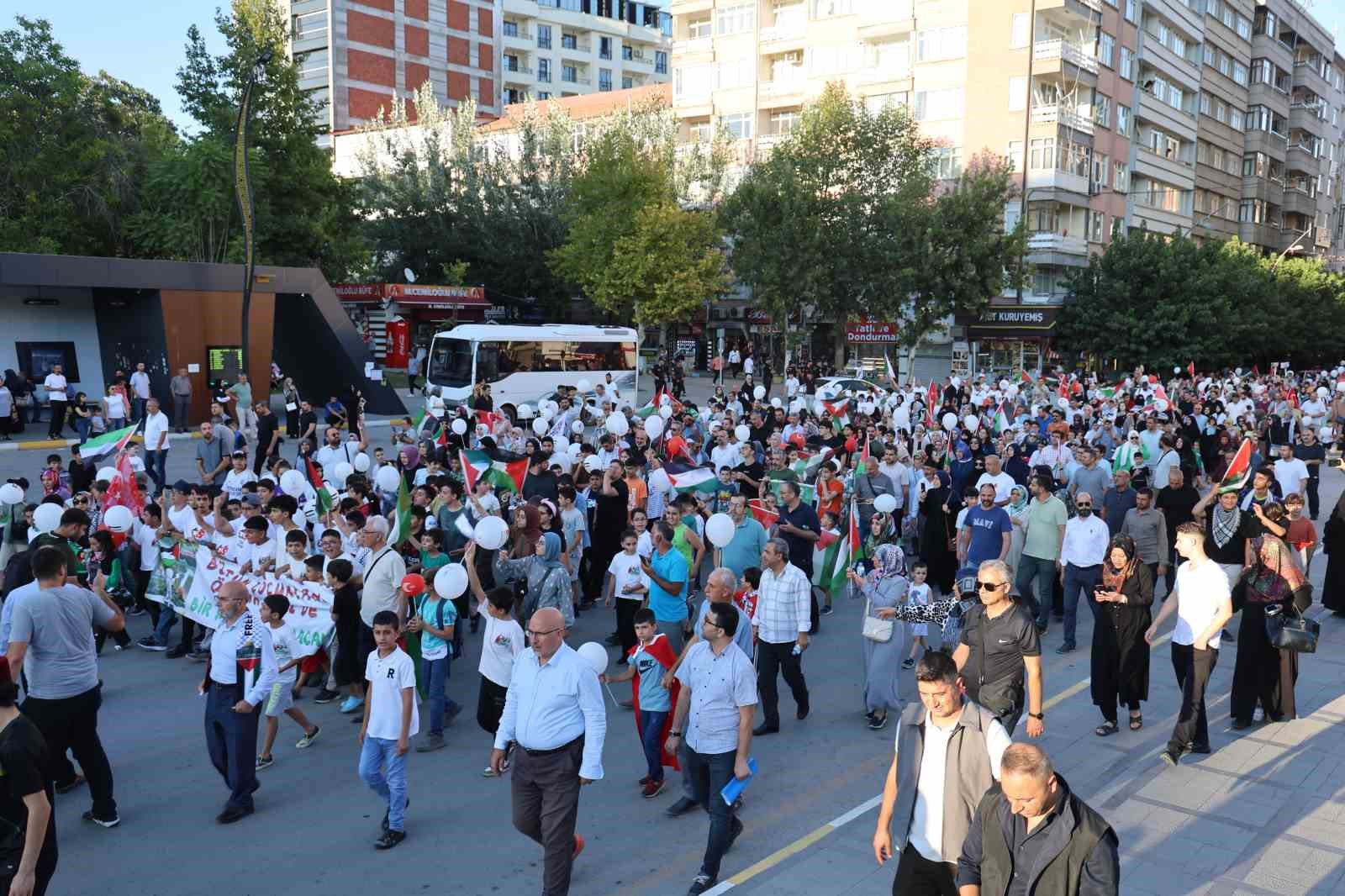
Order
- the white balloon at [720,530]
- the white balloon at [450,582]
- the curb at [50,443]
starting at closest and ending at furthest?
the white balloon at [450,582]
the white balloon at [720,530]
the curb at [50,443]

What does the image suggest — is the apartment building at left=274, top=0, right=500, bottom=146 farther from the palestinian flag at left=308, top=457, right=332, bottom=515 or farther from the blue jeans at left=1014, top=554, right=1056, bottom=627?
the blue jeans at left=1014, top=554, right=1056, bottom=627

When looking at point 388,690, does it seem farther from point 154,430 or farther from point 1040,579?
point 154,430

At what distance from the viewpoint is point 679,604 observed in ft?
27.3

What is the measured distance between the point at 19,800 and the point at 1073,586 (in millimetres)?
8046

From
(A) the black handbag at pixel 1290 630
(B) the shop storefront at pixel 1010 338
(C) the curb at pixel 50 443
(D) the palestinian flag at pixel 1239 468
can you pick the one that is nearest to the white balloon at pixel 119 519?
(A) the black handbag at pixel 1290 630

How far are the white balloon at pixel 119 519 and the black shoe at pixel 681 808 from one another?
6.09 metres

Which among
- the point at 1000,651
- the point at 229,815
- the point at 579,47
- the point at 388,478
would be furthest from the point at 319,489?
the point at 579,47

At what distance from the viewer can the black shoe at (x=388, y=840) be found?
6.09m

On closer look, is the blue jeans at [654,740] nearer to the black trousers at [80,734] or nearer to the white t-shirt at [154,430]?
the black trousers at [80,734]

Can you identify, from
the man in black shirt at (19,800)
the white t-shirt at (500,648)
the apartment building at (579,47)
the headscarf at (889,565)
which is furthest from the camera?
the apartment building at (579,47)

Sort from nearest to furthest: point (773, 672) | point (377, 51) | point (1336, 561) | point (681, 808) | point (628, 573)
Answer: point (681, 808) < point (773, 672) < point (628, 573) < point (1336, 561) < point (377, 51)

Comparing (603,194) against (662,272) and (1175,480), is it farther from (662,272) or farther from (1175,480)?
(1175,480)

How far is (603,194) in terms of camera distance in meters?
39.7

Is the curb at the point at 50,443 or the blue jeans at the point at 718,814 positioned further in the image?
the curb at the point at 50,443
